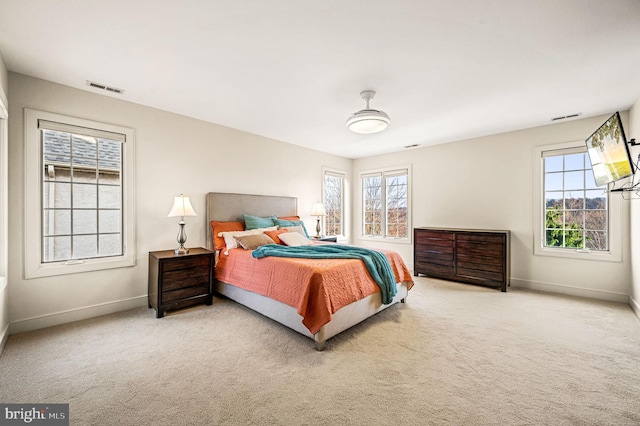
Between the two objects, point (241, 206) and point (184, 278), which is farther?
point (241, 206)

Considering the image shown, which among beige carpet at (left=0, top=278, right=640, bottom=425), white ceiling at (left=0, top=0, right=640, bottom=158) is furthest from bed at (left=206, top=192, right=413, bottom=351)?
white ceiling at (left=0, top=0, right=640, bottom=158)

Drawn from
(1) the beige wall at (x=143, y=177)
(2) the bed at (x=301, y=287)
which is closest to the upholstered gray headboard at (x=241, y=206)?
(2) the bed at (x=301, y=287)

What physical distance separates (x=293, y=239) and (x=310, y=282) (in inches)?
61.9

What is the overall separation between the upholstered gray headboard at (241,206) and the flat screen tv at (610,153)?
423 cm

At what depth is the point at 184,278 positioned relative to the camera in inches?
129

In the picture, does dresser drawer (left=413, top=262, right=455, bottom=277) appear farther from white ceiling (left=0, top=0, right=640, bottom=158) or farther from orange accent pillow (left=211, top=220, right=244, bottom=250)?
orange accent pillow (left=211, top=220, right=244, bottom=250)

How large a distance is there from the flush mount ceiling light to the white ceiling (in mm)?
123

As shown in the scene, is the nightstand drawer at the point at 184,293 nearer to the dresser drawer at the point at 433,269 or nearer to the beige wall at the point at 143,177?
the beige wall at the point at 143,177

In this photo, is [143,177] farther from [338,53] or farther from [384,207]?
[384,207]

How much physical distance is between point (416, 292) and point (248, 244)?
2.58 meters

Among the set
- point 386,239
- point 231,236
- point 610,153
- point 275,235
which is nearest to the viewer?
point 610,153

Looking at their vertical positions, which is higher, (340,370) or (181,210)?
(181,210)

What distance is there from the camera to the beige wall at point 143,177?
2717 mm

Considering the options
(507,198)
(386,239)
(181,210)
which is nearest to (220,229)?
(181,210)
